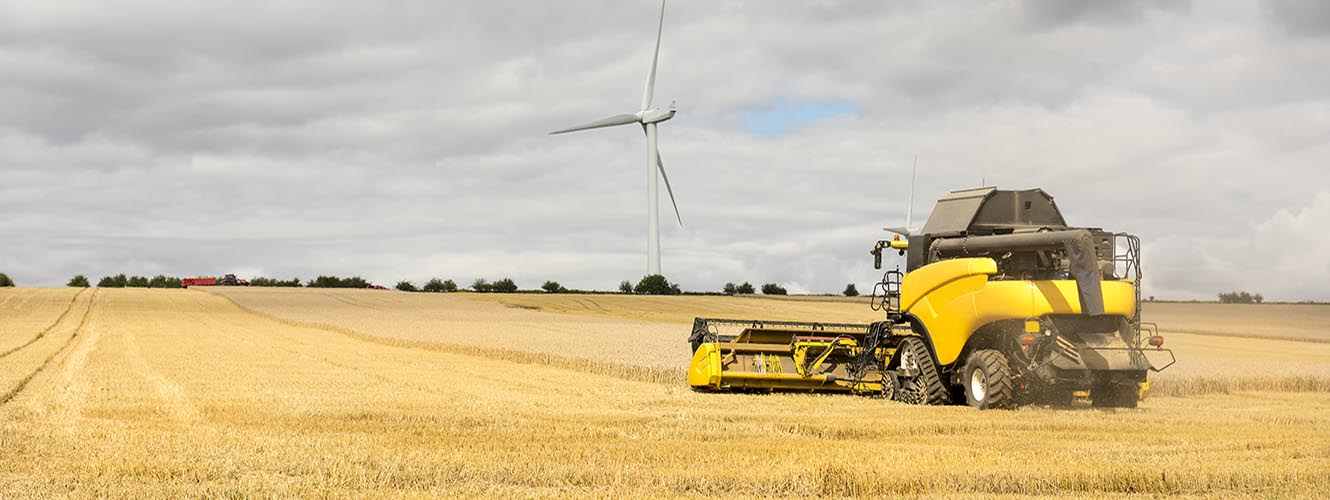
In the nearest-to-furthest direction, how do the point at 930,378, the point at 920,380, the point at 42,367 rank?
the point at 930,378 → the point at 920,380 → the point at 42,367

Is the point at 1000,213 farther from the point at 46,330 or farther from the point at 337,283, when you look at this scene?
the point at 337,283

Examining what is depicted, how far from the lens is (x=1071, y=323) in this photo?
16953 millimetres

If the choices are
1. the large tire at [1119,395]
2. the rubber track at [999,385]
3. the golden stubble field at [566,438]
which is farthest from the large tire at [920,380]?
the large tire at [1119,395]

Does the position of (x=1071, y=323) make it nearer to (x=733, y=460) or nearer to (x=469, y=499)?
(x=733, y=460)

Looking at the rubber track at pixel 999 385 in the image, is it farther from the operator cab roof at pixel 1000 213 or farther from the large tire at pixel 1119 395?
the operator cab roof at pixel 1000 213

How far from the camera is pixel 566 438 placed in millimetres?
12625

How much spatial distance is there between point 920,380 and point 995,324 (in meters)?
1.95

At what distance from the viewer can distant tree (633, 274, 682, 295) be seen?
315 feet

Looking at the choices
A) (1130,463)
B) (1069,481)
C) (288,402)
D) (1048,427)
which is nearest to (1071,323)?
(1048,427)

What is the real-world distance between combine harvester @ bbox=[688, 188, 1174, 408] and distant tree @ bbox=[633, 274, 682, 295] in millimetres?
74583

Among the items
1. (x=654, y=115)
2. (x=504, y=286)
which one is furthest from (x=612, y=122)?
(x=504, y=286)

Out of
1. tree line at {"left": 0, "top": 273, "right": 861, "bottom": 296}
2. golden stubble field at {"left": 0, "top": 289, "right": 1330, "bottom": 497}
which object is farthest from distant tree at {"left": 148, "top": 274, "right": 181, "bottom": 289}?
golden stubble field at {"left": 0, "top": 289, "right": 1330, "bottom": 497}

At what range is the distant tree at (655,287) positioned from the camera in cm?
9600

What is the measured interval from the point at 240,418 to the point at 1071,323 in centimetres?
1092
